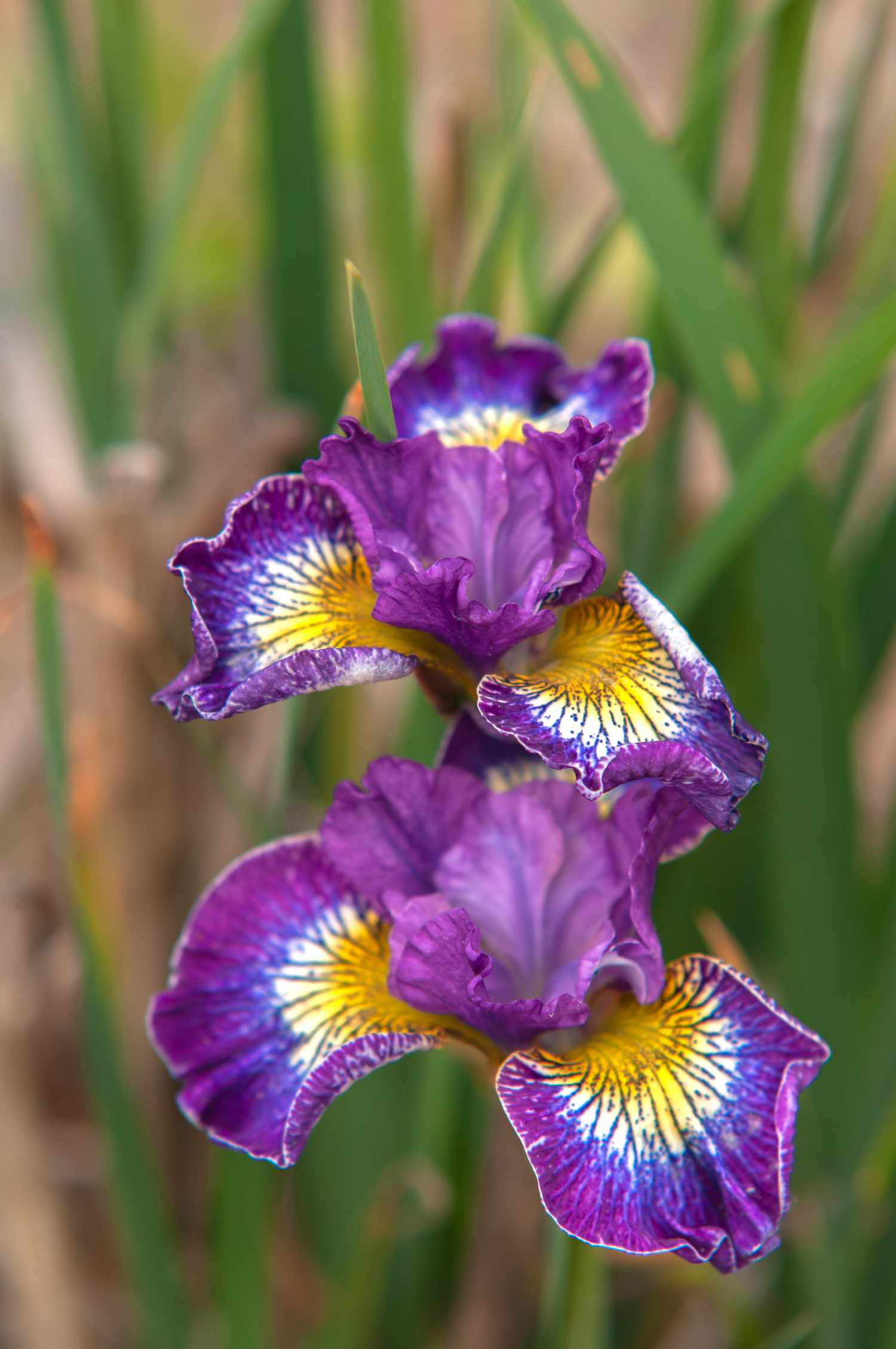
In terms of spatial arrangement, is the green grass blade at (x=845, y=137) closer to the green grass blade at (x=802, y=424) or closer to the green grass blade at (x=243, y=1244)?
the green grass blade at (x=802, y=424)

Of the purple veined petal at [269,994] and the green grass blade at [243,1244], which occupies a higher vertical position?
the purple veined petal at [269,994]

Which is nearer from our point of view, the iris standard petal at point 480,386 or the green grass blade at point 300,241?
the iris standard petal at point 480,386

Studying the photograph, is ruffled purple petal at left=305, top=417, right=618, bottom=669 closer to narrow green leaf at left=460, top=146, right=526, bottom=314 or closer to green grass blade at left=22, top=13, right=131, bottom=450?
narrow green leaf at left=460, top=146, right=526, bottom=314

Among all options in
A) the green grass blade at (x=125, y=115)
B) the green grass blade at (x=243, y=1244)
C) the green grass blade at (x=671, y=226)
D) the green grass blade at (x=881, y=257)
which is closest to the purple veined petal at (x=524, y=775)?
the green grass blade at (x=671, y=226)

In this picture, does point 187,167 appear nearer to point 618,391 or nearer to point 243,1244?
point 618,391

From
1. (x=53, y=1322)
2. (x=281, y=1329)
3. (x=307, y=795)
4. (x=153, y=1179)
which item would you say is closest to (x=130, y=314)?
(x=307, y=795)

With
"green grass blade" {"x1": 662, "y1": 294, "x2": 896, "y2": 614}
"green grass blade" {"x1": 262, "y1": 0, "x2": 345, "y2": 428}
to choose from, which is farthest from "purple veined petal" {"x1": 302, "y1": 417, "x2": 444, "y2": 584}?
"green grass blade" {"x1": 262, "y1": 0, "x2": 345, "y2": 428}

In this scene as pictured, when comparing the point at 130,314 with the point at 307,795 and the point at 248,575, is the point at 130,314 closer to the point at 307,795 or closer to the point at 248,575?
the point at 307,795
